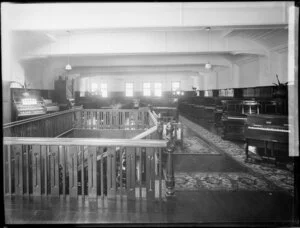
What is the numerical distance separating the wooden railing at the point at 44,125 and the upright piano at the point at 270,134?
5.13m

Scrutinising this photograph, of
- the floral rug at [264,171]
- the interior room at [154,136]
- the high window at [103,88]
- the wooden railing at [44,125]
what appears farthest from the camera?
the high window at [103,88]

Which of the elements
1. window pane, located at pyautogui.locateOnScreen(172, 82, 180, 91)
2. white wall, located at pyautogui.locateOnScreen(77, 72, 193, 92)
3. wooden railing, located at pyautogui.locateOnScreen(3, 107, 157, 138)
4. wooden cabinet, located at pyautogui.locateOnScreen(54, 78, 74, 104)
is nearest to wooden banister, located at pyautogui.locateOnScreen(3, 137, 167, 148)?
wooden railing, located at pyautogui.locateOnScreen(3, 107, 157, 138)

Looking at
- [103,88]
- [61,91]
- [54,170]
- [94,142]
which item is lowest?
[54,170]

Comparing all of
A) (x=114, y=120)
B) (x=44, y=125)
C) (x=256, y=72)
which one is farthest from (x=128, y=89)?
(x=44, y=125)

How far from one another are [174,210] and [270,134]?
3.21 m

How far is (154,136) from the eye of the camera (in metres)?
4.59

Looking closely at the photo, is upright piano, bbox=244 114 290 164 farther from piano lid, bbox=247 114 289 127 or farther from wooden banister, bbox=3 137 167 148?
wooden banister, bbox=3 137 167 148

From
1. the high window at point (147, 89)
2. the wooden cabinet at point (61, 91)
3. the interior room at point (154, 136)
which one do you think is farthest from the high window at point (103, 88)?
the interior room at point (154, 136)

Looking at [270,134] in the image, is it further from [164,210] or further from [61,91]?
[61,91]

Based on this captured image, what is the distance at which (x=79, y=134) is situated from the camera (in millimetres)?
9352

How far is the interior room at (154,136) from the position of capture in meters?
3.45

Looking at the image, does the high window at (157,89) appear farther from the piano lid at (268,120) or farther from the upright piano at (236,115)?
the piano lid at (268,120)

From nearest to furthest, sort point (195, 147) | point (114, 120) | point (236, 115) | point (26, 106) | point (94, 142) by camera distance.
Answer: point (94, 142)
point (195, 147)
point (236, 115)
point (26, 106)
point (114, 120)

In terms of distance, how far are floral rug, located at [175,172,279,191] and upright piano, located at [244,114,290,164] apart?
1.11 meters
